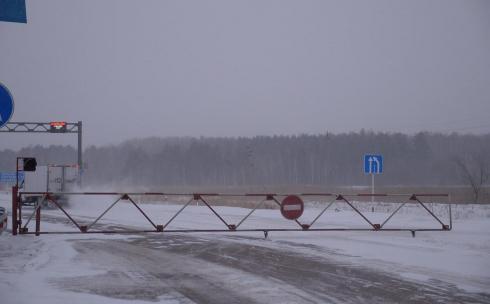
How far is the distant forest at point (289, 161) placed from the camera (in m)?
105

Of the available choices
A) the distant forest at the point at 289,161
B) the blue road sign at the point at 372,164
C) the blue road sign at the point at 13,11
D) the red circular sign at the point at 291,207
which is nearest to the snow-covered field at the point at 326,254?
the red circular sign at the point at 291,207

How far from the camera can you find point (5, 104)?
26.7ft

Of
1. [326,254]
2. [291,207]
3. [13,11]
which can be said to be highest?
[13,11]

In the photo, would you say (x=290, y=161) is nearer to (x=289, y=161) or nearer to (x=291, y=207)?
(x=289, y=161)

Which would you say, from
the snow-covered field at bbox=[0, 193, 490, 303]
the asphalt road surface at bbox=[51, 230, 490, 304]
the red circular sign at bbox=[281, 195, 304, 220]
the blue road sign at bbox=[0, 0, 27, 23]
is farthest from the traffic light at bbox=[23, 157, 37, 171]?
the red circular sign at bbox=[281, 195, 304, 220]

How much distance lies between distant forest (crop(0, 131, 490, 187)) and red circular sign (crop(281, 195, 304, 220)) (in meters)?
87.8

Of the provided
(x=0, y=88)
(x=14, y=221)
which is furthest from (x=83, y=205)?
(x=0, y=88)

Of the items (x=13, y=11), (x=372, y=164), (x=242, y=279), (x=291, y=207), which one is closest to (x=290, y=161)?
(x=372, y=164)

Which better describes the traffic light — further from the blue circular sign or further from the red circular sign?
the red circular sign

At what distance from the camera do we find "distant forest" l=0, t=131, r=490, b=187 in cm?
10481

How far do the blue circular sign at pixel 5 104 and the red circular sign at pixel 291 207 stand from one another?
7922mm

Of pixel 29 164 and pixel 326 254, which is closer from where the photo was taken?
pixel 326 254

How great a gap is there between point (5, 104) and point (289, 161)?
381ft

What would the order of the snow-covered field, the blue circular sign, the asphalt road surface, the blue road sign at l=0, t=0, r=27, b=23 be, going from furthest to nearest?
the blue circular sign
the snow-covered field
the blue road sign at l=0, t=0, r=27, b=23
the asphalt road surface
